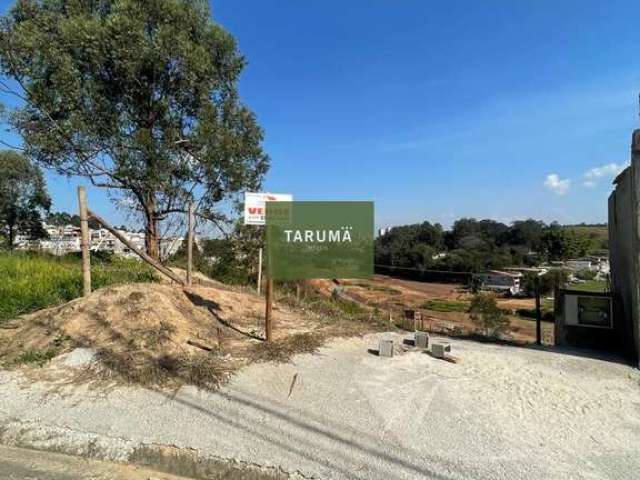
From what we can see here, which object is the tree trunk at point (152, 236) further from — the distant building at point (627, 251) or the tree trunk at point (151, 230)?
the distant building at point (627, 251)

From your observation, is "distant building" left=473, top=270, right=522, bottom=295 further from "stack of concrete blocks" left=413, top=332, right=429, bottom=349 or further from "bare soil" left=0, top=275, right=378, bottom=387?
"bare soil" left=0, top=275, right=378, bottom=387

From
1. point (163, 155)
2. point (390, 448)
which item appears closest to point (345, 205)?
point (390, 448)

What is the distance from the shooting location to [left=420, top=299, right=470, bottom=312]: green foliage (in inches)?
1103

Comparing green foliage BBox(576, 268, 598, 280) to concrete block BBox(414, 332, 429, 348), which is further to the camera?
green foliage BBox(576, 268, 598, 280)

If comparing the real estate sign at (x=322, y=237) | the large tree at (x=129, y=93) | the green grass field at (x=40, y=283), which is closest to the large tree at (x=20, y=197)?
the large tree at (x=129, y=93)

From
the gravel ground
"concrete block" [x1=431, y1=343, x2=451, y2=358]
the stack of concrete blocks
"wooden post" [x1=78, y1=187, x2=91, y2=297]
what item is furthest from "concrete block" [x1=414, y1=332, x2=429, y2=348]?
"wooden post" [x1=78, y1=187, x2=91, y2=297]

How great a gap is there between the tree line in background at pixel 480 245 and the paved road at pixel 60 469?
31.3 metres

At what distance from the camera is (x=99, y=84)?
9703 mm

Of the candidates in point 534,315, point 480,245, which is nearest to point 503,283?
point 534,315

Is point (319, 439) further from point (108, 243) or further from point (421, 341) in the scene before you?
point (108, 243)

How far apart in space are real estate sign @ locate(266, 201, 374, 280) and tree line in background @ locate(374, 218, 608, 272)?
92.8 ft

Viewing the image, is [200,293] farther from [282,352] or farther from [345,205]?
[345,205]

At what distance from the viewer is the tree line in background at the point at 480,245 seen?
4381 centimetres

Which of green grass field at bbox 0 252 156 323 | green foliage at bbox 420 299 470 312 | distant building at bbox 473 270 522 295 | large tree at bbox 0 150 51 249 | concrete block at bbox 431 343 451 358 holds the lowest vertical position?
green foliage at bbox 420 299 470 312
